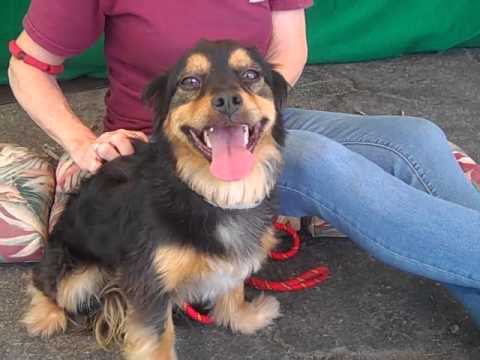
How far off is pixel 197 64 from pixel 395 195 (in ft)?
1.83

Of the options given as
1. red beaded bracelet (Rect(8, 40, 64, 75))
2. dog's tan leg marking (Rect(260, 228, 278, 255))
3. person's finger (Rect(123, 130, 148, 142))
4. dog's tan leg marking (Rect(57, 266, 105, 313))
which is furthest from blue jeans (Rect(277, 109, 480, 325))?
red beaded bracelet (Rect(8, 40, 64, 75))

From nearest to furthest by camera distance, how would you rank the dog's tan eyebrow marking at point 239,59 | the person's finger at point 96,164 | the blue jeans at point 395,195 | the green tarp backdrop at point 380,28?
the dog's tan eyebrow marking at point 239,59 < the blue jeans at point 395,195 < the person's finger at point 96,164 < the green tarp backdrop at point 380,28

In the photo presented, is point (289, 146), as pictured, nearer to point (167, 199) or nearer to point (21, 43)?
point (167, 199)

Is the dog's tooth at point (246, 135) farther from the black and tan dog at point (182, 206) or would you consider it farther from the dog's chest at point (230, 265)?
the dog's chest at point (230, 265)

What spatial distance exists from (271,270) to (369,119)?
542mm

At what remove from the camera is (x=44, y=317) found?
1.77 m

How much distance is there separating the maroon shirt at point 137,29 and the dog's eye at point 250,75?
11.1 inches

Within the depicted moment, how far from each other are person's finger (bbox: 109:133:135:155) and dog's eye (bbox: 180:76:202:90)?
0.27m

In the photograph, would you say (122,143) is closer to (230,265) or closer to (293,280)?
(230,265)

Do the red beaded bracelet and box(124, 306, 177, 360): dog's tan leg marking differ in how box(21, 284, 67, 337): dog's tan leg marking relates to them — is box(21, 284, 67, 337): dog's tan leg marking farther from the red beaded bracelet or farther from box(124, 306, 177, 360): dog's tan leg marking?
the red beaded bracelet

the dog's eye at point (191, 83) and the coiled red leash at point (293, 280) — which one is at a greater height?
the dog's eye at point (191, 83)

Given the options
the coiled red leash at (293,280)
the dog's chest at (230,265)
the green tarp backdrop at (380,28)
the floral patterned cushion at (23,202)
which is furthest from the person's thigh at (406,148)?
the green tarp backdrop at (380,28)

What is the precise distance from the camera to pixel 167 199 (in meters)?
1.50

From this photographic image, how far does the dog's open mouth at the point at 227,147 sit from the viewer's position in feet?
4.57
